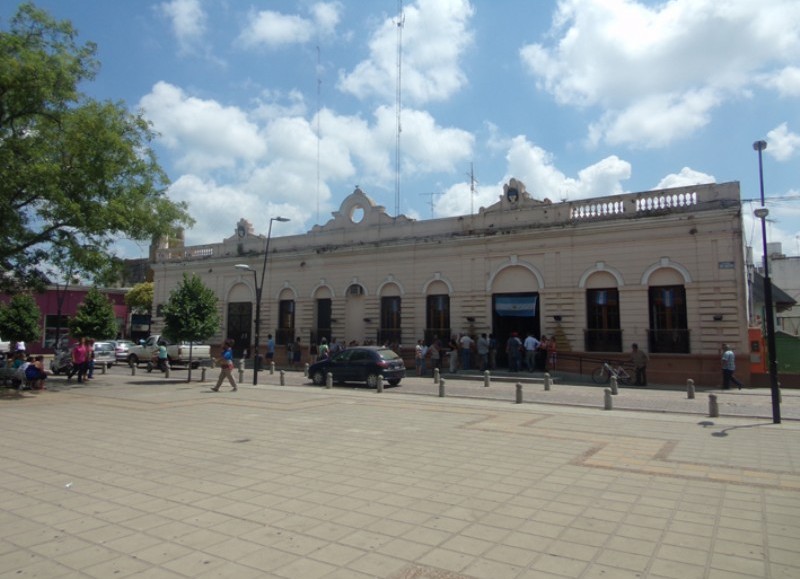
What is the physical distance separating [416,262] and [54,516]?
80.5 ft

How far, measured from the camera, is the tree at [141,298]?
51938 mm

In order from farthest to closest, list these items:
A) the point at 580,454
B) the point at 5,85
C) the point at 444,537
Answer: the point at 5,85, the point at 580,454, the point at 444,537

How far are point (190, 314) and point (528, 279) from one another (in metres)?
15.6

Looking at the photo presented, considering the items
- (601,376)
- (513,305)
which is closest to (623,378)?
(601,376)

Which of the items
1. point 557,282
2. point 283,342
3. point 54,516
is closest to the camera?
point 54,516

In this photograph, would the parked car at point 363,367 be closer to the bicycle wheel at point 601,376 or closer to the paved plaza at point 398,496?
the paved plaza at point 398,496

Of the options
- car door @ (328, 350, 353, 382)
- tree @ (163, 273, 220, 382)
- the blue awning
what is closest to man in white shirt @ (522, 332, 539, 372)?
the blue awning

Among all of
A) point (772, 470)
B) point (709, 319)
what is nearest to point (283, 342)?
point (709, 319)

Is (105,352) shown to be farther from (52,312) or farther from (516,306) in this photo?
(516,306)

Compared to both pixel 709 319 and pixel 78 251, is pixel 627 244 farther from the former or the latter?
pixel 78 251

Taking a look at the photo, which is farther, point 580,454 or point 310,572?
point 580,454

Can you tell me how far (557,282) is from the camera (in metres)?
25.5

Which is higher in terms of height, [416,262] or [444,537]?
[416,262]

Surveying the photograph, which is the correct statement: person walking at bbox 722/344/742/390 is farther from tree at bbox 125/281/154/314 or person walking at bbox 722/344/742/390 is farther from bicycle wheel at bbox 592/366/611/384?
tree at bbox 125/281/154/314
